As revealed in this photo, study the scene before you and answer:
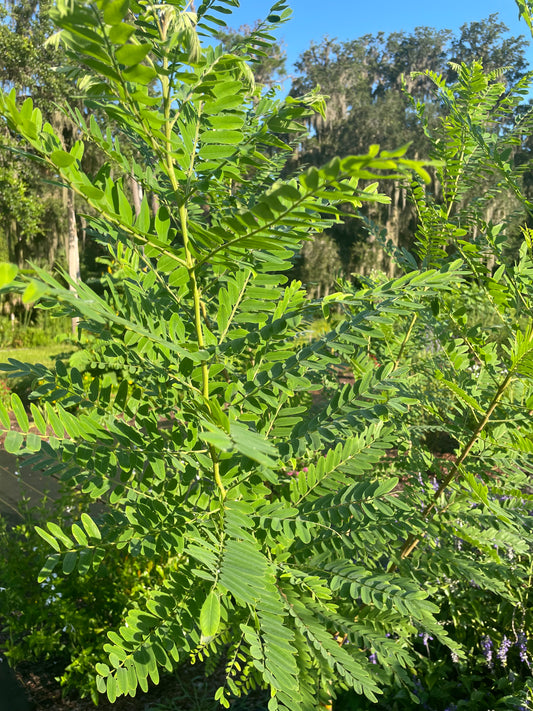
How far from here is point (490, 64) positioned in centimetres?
3067

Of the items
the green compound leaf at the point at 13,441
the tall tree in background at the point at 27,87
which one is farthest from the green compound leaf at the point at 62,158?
the tall tree in background at the point at 27,87

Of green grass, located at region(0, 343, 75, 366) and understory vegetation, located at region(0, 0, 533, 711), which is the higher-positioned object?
understory vegetation, located at region(0, 0, 533, 711)

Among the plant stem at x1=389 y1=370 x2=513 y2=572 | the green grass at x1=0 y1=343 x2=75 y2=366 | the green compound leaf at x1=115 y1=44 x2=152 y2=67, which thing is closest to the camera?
the green compound leaf at x1=115 y1=44 x2=152 y2=67

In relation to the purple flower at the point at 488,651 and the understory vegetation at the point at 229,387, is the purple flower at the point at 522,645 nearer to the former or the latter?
the purple flower at the point at 488,651

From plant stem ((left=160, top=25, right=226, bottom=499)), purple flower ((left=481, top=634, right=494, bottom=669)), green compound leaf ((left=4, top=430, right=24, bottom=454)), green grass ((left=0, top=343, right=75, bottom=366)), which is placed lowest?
purple flower ((left=481, top=634, right=494, bottom=669))

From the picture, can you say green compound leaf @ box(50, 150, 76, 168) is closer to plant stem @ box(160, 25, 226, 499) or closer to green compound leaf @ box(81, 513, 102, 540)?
A: plant stem @ box(160, 25, 226, 499)

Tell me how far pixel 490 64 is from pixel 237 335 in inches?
1465

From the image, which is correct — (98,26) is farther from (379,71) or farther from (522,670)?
(379,71)

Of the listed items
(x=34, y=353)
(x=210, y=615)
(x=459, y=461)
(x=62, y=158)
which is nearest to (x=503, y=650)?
(x=459, y=461)

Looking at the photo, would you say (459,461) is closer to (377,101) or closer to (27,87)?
(27,87)

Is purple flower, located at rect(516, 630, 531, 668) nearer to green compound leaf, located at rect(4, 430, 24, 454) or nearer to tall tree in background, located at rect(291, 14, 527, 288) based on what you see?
green compound leaf, located at rect(4, 430, 24, 454)

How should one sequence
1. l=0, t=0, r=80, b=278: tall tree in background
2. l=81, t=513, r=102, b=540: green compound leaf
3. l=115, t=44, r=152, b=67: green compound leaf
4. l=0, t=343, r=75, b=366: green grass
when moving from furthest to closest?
1. l=0, t=0, r=80, b=278: tall tree in background
2. l=0, t=343, r=75, b=366: green grass
3. l=81, t=513, r=102, b=540: green compound leaf
4. l=115, t=44, r=152, b=67: green compound leaf

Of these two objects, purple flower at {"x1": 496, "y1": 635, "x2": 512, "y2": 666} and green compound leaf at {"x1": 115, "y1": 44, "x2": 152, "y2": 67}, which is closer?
green compound leaf at {"x1": 115, "y1": 44, "x2": 152, "y2": 67}

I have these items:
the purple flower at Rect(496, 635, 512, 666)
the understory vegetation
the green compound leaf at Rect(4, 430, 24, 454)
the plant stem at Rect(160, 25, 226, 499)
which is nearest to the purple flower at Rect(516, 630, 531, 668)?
the purple flower at Rect(496, 635, 512, 666)
